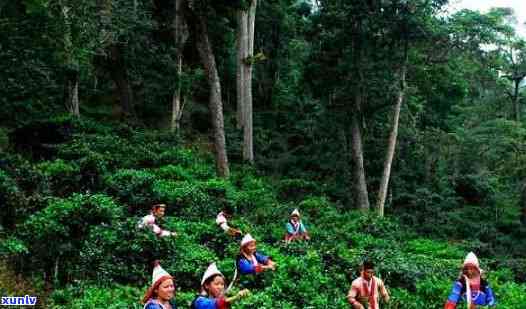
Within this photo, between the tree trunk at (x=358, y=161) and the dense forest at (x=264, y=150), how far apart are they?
9 cm

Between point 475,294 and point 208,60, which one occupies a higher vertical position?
point 208,60

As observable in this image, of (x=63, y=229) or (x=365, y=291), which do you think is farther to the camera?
(x=63, y=229)

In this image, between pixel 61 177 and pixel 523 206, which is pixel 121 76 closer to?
pixel 61 177

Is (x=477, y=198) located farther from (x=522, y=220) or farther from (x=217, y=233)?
(x=217, y=233)

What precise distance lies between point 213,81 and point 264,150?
12.9m

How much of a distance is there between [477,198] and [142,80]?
67.7 feet

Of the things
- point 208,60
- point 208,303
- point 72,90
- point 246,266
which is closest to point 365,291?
point 246,266

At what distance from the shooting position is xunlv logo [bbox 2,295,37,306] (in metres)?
7.82

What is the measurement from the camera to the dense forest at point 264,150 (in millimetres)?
10398

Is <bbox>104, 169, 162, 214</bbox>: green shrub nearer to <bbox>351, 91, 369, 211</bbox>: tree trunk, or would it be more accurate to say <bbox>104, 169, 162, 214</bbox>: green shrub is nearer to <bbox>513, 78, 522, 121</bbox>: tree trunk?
<bbox>351, 91, 369, 211</bbox>: tree trunk

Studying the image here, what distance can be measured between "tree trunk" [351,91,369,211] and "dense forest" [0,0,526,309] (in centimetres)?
9

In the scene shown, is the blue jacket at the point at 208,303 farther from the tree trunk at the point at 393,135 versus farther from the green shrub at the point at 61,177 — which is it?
the tree trunk at the point at 393,135

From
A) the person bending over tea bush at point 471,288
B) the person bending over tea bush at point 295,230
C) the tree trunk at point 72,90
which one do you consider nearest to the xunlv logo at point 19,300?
the person bending over tea bush at point 471,288

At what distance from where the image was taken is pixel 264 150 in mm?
32969
